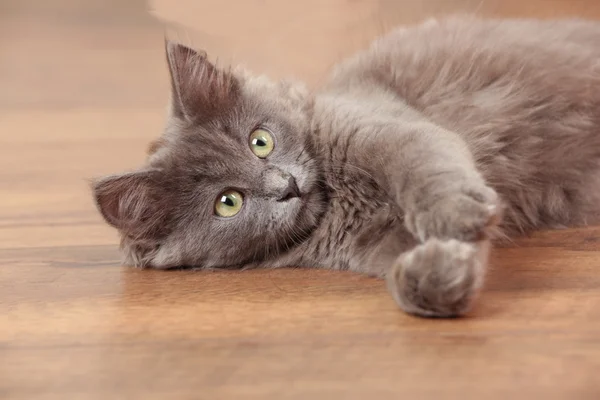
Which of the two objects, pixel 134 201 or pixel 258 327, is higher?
pixel 134 201

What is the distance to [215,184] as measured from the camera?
1.64 metres

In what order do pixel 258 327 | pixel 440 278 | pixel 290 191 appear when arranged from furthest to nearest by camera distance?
pixel 290 191, pixel 258 327, pixel 440 278

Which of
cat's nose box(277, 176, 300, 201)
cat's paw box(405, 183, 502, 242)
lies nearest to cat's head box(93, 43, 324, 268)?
cat's nose box(277, 176, 300, 201)

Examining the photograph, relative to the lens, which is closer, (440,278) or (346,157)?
(440,278)

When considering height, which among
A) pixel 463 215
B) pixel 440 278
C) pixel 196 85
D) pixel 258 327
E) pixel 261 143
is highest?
pixel 196 85

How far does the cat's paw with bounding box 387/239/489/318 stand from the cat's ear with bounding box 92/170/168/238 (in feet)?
2.20

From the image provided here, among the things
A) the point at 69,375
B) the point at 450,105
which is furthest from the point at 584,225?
the point at 69,375

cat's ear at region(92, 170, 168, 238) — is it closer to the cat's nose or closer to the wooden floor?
the wooden floor

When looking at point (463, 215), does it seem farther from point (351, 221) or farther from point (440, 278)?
point (351, 221)

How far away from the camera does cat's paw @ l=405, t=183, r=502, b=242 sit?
4.10 feet

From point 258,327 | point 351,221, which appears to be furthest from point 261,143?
point 258,327

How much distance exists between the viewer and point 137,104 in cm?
314

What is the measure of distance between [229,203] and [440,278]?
62cm

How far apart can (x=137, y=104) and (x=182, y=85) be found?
5.09 ft
